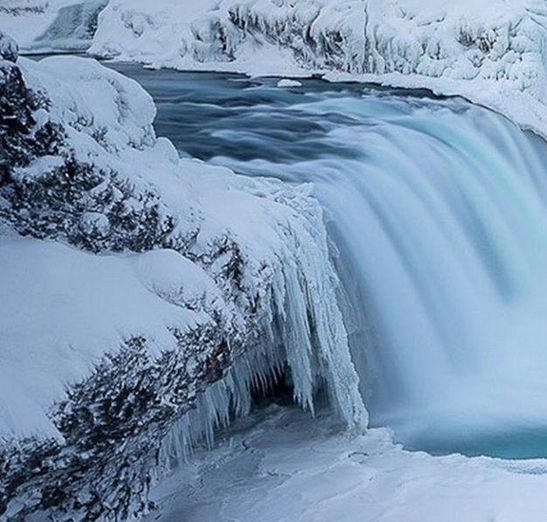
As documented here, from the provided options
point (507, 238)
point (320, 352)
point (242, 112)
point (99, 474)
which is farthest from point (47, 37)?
point (99, 474)

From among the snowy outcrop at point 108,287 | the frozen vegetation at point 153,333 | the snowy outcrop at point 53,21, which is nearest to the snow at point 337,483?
the frozen vegetation at point 153,333

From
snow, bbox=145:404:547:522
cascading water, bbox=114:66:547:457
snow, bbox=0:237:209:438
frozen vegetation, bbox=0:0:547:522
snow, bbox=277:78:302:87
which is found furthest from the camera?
snow, bbox=277:78:302:87

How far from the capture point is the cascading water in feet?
12.6

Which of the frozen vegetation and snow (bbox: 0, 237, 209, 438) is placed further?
the frozen vegetation

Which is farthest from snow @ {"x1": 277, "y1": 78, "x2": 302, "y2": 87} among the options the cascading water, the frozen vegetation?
the frozen vegetation

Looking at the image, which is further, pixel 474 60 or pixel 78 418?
pixel 474 60

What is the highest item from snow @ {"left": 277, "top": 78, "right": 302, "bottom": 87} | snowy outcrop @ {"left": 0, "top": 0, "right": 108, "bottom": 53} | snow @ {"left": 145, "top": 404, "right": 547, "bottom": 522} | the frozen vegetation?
snowy outcrop @ {"left": 0, "top": 0, "right": 108, "bottom": 53}

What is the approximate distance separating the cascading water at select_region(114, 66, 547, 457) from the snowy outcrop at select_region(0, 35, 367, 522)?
97 cm

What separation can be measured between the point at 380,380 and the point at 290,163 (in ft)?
4.85

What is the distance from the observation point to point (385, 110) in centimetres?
598

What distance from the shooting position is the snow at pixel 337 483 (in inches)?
101

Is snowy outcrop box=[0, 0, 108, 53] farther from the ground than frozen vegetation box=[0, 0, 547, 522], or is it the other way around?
snowy outcrop box=[0, 0, 108, 53]

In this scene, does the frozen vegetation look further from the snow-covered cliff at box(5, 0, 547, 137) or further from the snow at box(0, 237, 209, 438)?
the snow-covered cliff at box(5, 0, 547, 137)

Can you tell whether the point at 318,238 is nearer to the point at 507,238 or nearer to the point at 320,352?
the point at 320,352
